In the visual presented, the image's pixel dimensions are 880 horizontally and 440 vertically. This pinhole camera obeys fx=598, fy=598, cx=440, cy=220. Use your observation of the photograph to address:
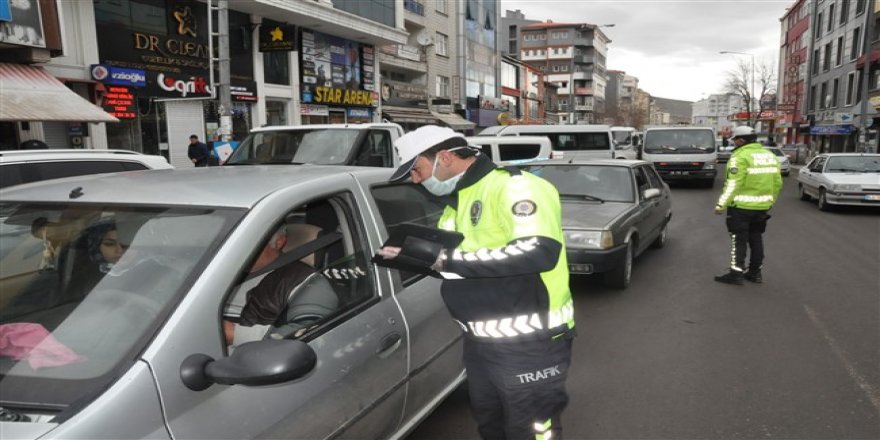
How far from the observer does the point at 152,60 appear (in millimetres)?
15266

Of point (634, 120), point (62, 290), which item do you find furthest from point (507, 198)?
point (634, 120)

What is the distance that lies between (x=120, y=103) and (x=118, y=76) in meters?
0.63

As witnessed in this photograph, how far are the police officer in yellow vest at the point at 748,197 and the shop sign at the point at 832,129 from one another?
37.5 m

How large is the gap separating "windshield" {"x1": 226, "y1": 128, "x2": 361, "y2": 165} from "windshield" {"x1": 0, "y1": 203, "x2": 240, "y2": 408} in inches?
245

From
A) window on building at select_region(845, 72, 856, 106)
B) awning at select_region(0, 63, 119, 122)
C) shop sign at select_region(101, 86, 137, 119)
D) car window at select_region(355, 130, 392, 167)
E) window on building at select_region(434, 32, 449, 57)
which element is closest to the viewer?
car window at select_region(355, 130, 392, 167)

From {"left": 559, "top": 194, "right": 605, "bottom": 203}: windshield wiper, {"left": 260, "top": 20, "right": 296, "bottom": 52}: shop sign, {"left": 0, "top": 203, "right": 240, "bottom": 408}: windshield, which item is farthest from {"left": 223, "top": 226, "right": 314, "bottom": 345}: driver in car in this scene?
{"left": 260, "top": 20, "right": 296, "bottom": 52}: shop sign

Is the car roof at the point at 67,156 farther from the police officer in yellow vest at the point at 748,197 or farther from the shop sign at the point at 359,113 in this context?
the shop sign at the point at 359,113

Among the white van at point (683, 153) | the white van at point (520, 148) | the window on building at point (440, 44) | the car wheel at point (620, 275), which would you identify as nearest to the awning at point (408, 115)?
the window on building at point (440, 44)

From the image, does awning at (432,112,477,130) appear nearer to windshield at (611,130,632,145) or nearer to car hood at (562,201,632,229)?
windshield at (611,130,632,145)

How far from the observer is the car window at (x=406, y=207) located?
9.79ft

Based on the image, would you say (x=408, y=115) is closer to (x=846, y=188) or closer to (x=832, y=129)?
(x=846, y=188)

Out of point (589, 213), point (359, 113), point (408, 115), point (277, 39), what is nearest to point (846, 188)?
point (589, 213)

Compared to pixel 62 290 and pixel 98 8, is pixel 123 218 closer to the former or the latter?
pixel 62 290

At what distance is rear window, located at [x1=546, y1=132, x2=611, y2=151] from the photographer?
71.1 feet
